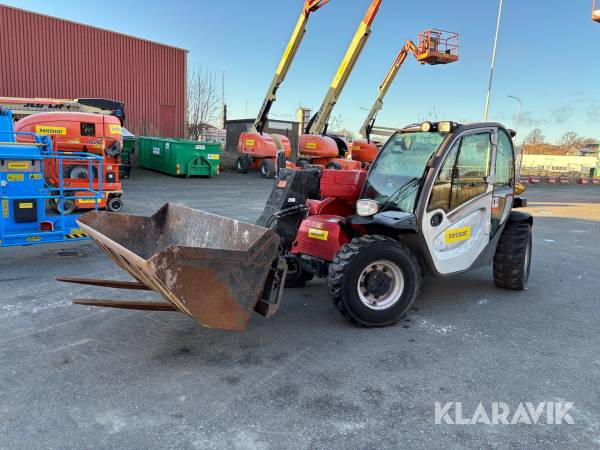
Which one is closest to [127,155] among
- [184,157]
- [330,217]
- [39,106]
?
[184,157]

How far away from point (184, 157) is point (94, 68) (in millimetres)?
8191

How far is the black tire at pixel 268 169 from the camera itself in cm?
2264

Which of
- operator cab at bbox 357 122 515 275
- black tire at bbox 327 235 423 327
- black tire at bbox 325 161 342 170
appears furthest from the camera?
black tire at bbox 325 161 342 170

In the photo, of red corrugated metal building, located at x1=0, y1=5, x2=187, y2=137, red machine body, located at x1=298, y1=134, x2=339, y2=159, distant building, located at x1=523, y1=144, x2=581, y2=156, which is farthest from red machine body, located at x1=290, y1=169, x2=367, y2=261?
distant building, located at x1=523, y1=144, x2=581, y2=156

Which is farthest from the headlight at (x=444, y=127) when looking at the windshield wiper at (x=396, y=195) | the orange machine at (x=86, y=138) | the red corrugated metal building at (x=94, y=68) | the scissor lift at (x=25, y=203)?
the red corrugated metal building at (x=94, y=68)

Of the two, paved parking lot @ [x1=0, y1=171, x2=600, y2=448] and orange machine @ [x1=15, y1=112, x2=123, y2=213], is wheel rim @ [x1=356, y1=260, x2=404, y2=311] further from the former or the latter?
orange machine @ [x1=15, y1=112, x2=123, y2=213]

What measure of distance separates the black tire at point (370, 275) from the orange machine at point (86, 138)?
7.61 metres

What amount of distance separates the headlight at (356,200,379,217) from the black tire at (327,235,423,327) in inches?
11.7

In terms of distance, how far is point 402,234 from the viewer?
475cm

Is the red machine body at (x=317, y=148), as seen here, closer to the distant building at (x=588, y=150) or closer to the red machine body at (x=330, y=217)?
the red machine body at (x=330, y=217)

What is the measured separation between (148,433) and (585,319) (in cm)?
449

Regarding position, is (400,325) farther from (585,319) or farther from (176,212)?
(176,212)

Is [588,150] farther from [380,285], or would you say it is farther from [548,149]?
[380,285]

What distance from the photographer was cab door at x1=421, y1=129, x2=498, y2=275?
4719 mm
